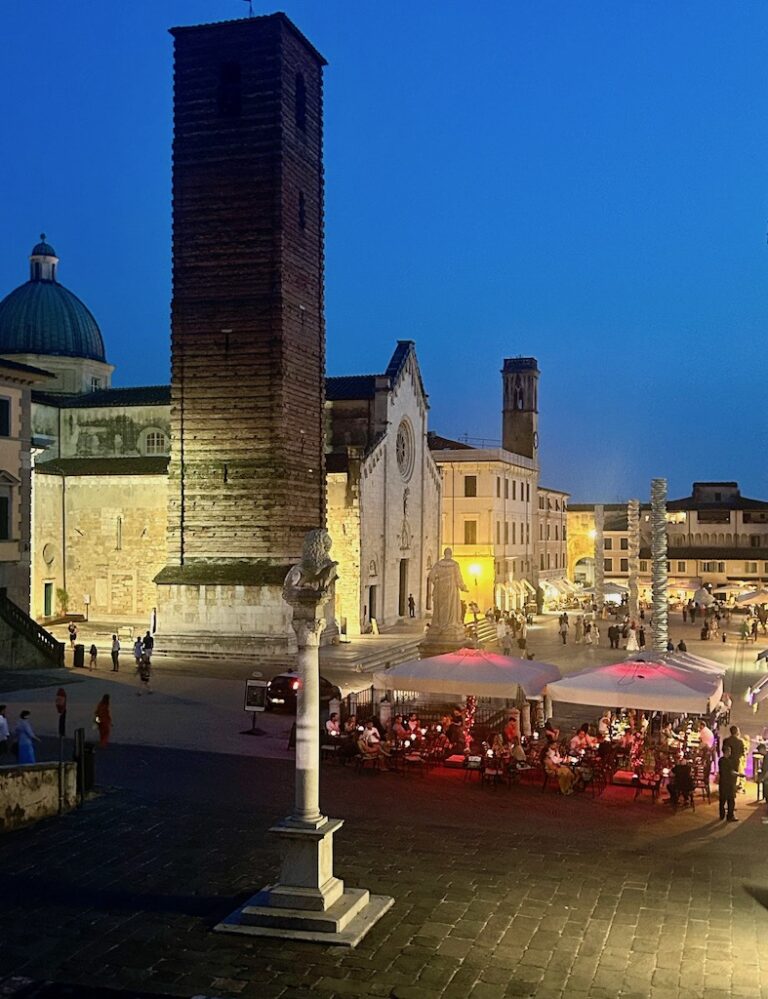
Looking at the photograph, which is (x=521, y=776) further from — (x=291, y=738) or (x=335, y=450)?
(x=335, y=450)

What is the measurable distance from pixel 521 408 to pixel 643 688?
201 ft

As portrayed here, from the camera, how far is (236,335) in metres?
39.2

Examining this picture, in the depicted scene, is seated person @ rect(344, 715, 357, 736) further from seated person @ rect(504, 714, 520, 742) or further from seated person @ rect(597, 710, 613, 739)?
seated person @ rect(597, 710, 613, 739)

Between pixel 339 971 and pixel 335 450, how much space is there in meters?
41.7

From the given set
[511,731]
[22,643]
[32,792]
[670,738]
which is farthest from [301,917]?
[22,643]

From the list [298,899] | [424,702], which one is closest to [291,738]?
[424,702]

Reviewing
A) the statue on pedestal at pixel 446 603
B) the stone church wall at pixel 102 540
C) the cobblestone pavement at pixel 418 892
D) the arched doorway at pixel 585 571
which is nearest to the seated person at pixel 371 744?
the cobblestone pavement at pixel 418 892

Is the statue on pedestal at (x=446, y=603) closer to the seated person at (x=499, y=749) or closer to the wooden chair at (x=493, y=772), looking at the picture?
→ the seated person at (x=499, y=749)

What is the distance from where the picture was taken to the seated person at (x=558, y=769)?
18172mm

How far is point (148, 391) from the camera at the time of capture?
51844mm

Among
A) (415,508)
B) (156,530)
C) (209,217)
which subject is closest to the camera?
(209,217)

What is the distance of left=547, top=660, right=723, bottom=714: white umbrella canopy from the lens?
727 inches

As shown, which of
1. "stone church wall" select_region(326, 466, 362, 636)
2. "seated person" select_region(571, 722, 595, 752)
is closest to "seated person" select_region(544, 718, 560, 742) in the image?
"seated person" select_region(571, 722, 595, 752)

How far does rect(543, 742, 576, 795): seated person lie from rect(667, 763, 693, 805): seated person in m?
1.73
